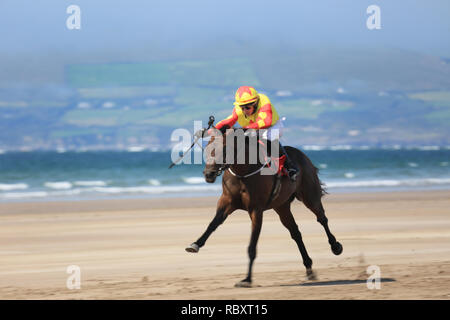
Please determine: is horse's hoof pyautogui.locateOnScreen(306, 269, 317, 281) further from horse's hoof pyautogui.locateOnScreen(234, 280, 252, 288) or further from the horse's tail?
horse's hoof pyautogui.locateOnScreen(234, 280, 252, 288)

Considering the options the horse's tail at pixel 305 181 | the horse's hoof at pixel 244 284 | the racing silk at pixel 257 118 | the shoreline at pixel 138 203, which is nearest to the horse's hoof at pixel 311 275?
the horse's tail at pixel 305 181

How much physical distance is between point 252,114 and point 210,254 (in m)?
3.76

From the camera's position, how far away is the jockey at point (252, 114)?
29.1 feet

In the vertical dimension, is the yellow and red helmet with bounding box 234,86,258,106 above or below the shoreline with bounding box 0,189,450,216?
above

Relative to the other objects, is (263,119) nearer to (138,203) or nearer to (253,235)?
(253,235)

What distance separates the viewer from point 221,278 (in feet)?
31.9

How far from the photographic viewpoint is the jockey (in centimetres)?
888

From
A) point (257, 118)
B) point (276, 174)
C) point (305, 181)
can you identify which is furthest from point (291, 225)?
point (257, 118)

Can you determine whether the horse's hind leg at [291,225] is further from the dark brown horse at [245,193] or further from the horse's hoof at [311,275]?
the dark brown horse at [245,193]

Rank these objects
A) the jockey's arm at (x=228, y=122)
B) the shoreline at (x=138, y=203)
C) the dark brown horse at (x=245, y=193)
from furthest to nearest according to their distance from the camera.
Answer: the shoreline at (x=138, y=203) < the jockey's arm at (x=228, y=122) < the dark brown horse at (x=245, y=193)

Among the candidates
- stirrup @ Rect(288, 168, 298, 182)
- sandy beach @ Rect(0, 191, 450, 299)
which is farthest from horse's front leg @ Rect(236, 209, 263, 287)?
stirrup @ Rect(288, 168, 298, 182)

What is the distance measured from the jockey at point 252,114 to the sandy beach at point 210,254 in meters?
1.83
